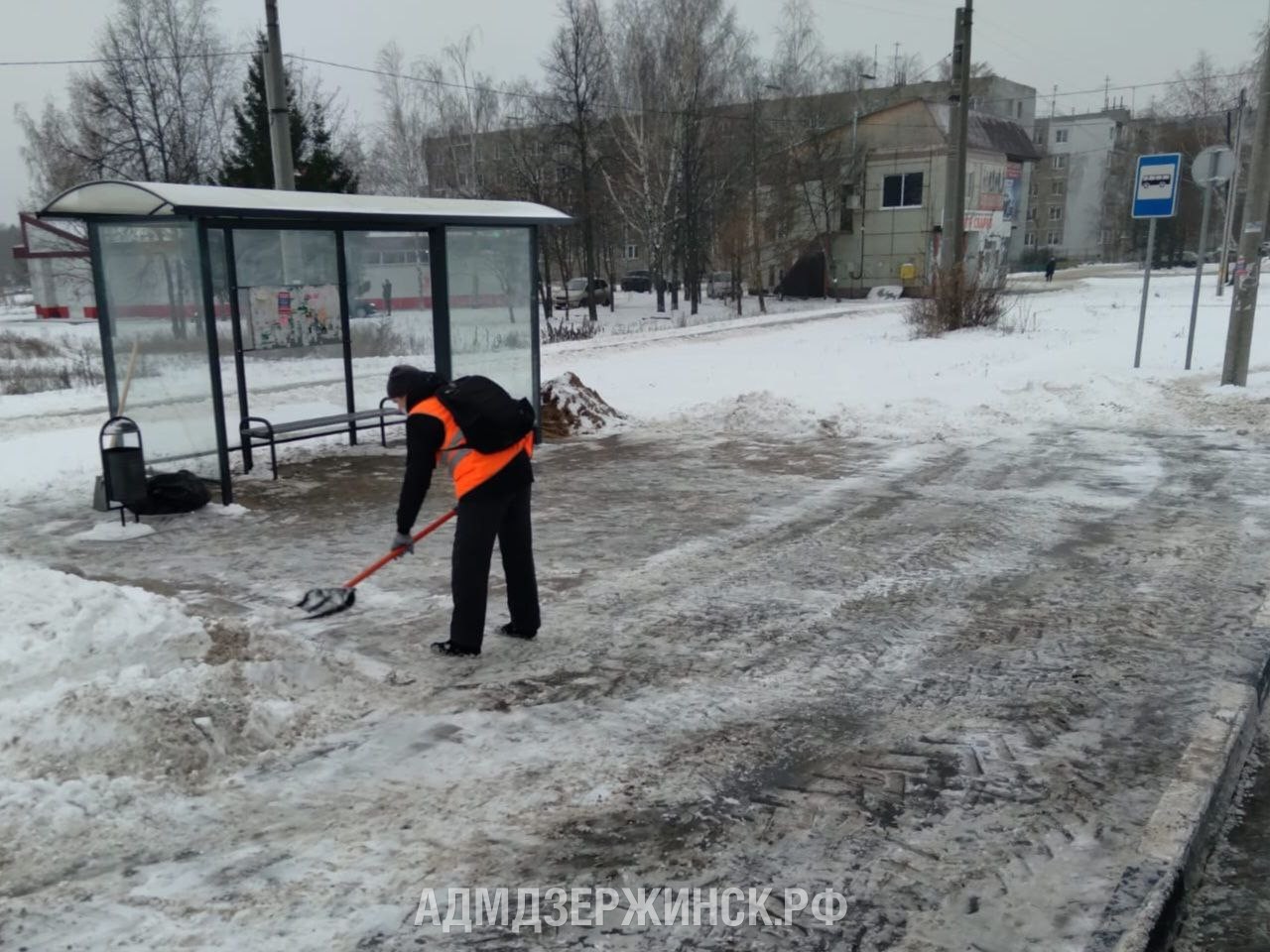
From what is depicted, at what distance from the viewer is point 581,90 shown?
1390 inches

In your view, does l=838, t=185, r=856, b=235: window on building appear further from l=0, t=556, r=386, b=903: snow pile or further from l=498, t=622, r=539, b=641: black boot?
l=0, t=556, r=386, b=903: snow pile

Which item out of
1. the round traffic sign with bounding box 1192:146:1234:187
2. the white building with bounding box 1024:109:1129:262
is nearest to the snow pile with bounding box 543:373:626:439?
the round traffic sign with bounding box 1192:146:1234:187

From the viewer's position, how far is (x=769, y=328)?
26.3 m

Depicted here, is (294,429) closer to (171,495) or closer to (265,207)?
(171,495)

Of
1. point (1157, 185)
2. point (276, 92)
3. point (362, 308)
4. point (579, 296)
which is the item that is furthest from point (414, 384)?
point (579, 296)

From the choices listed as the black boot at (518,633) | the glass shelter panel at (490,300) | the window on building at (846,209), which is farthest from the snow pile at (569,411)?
the window on building at (846,209)

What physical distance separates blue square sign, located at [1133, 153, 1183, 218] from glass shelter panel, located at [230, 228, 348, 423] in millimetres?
9663

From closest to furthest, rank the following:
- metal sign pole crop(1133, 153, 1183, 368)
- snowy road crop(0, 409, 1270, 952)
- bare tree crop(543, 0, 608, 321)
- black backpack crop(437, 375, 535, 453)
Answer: snowy road crop(0, 409, 1270, 952) < black backpack crop(437, 375, 535, 453) < metal sign pole crop(1133, 153, 1183, 368) < bare tree crop(543, 0, 608, 321)

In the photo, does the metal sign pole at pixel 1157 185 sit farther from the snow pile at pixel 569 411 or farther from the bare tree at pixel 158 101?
the bare tree at pixel 158 101

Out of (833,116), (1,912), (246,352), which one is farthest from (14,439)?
(833,116)

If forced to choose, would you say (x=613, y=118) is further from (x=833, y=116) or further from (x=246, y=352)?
(x=246, y=352)

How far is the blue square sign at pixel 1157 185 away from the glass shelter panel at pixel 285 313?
9.66 metres

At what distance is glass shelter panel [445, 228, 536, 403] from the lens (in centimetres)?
1005

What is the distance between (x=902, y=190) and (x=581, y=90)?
1664 centimetres
